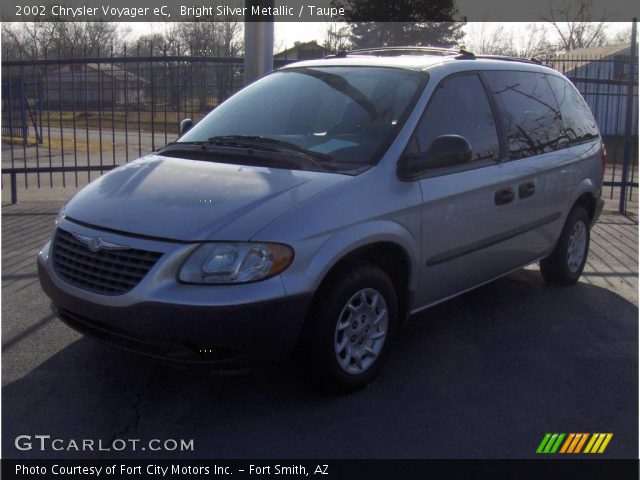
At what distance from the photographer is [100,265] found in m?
3.90

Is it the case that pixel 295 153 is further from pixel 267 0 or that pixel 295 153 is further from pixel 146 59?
pixel 146 59

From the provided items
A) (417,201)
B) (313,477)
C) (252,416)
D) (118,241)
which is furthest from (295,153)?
(313,477)

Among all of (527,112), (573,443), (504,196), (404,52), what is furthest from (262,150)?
(573,443)

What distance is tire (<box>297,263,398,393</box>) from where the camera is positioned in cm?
391

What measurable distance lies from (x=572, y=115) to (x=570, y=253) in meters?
1.16

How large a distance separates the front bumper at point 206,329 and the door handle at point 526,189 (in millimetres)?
2247

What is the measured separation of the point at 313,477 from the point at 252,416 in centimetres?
63

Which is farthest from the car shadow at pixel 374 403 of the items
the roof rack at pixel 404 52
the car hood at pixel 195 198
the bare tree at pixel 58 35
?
the bare tree at pixel 58 35

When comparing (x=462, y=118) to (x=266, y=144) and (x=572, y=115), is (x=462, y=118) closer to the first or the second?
(x=266, y=144)

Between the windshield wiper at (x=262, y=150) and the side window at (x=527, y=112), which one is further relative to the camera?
the side window at (x=527, y=112)

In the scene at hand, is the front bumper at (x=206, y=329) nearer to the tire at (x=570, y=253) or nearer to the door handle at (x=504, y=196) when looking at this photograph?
the door handle at (x=504, y=196)

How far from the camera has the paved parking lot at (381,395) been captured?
373 centimetres

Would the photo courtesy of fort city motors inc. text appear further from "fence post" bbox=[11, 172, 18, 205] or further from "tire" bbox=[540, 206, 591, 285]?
"fence post" bbox=[11, 172, 18, 205]

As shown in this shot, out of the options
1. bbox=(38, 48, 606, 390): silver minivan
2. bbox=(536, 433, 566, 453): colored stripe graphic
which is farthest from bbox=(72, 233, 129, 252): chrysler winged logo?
bbox=(536, 433, 566, 453): colored stripe graphic
